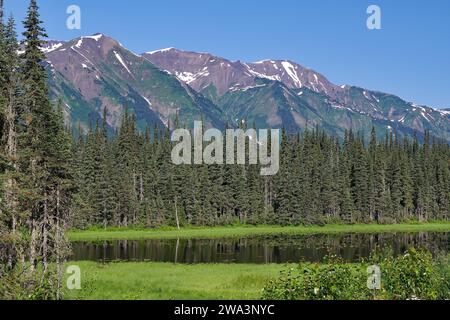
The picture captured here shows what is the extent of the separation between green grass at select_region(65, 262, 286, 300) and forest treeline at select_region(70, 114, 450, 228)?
57.3 metres

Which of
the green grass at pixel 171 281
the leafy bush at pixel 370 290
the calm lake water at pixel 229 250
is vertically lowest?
the calm lake water at pixel 229 250

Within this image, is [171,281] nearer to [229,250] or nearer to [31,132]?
[31,132]

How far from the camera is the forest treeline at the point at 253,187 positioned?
12062 centimetres

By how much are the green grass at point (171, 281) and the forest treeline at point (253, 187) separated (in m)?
57.3

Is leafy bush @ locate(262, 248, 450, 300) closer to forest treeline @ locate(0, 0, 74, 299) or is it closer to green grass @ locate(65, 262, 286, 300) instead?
green grass @ locate(65, 262, 286, 300)

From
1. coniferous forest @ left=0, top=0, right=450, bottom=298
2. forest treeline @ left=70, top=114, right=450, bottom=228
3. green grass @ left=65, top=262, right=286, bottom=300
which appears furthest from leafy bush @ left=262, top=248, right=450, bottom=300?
forest treeline @ left=70, top=114, right=450, bottom=228

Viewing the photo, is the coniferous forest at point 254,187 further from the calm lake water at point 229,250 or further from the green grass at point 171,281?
the green grass at point 171,281

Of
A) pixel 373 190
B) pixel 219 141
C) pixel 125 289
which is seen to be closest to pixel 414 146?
pixel 373 190

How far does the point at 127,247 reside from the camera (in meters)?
79.6

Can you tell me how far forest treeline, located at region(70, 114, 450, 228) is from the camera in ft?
396

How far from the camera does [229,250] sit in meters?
74.5

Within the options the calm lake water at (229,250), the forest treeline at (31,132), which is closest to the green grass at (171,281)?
the forest treeline at (31,132)
